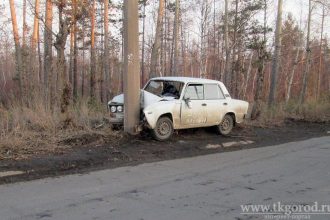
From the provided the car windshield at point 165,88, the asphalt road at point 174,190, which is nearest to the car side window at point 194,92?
the car windshield at point 165,88

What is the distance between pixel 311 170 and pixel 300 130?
753cm

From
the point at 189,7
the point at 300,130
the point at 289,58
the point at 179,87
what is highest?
the point at 189,7

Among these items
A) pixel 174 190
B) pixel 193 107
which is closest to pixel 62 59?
pixel 193 107

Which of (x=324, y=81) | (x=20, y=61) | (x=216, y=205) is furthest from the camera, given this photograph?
(x=324, y=81)

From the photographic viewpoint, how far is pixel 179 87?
38.9 feet

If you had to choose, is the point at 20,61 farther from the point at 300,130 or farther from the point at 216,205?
the point at 216,205

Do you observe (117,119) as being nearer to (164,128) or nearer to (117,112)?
(117,112)

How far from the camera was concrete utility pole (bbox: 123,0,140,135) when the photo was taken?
11242mm

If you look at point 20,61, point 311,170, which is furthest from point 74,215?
point 20,61

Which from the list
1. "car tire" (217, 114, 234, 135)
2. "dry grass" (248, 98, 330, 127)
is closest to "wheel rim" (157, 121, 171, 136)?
"car tire" (217, 114, 234, 135)

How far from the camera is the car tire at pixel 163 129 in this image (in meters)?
11.2

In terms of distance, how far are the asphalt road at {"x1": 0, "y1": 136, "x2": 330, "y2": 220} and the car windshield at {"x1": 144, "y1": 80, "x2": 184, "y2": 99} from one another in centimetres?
304

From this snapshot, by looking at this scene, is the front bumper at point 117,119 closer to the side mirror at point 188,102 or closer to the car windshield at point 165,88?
the car windshield at point 165,88

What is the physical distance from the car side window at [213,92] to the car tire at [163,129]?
1673 millimetres
